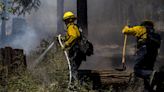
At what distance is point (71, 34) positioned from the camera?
897cm

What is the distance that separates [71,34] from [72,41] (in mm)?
159

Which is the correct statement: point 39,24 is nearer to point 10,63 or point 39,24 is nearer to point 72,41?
point 10,63

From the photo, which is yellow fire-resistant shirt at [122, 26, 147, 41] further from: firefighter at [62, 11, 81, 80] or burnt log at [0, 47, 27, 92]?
burnt log at [0, 47, 27, 92]

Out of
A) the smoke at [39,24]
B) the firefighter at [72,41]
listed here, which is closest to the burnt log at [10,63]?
the firefighter at [72,41]

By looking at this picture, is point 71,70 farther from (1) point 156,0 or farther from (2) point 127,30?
(1) point 156,0

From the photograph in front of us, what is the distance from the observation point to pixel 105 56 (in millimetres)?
17500

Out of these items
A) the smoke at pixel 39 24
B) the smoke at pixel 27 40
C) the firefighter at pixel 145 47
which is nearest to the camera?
the firefighter at pixel 145 47

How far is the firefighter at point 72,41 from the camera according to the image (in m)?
8.98

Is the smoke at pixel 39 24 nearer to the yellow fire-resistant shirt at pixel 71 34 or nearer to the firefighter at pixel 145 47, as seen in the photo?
the yellow fire-resistant shirt at pixel 71 34

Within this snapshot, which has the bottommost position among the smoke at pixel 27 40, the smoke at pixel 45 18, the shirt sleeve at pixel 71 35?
the smoke at pixel 27 40

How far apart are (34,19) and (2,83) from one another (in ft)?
74.6


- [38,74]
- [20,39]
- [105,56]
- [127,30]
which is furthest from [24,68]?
[20,39]

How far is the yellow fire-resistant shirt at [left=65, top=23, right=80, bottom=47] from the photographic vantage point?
29.4 feet

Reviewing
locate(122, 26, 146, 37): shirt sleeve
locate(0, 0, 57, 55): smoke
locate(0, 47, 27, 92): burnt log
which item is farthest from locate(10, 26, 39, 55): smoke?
locate(122, 26, 146, 37): shirt sleeve
